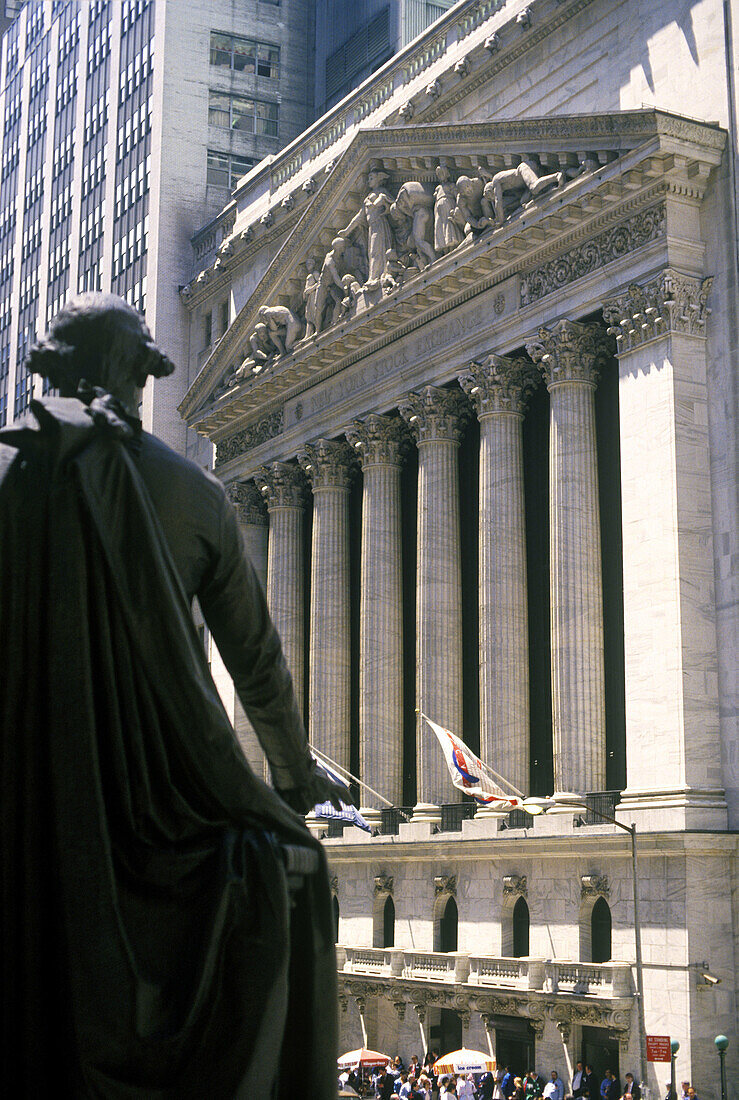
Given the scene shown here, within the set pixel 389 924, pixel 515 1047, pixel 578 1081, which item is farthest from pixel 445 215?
pixel 578 1081

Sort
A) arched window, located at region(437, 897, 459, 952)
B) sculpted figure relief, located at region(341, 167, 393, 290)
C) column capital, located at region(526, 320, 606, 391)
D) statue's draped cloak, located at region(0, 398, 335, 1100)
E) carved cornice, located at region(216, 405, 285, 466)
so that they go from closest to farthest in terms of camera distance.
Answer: statue's draped cloak, located at region(0, 398, 335, 1100), column capital, located at region(526, 320, 606, 391), arched window, located at region(437, 897, 459, 952), sculpted figure relief, located at region(341, 167, 393, 290), carved cornice, located at region(216, 405, 285, 466)

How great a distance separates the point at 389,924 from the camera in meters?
49.2

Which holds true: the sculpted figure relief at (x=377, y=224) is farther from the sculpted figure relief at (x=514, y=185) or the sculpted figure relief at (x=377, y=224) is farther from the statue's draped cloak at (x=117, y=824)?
the statue's draped cloak at (x=117, y=824)

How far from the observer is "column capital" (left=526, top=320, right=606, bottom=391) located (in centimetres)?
4388

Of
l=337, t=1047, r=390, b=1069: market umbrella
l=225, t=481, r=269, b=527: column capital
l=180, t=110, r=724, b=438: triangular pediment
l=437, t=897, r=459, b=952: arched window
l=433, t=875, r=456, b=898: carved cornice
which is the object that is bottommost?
l=337, t=1047, r=390, b=1069: market umbrella

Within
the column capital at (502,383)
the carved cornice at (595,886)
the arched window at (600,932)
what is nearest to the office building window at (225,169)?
the column capital at (502,383)

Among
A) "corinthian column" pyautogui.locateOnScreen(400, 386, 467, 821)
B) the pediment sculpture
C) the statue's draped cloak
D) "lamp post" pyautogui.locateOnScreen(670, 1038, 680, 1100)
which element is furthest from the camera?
"corinthian column" pyautogui.locateOnScreen(400, 386, 467, 821)

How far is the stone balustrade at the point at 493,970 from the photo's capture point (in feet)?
123

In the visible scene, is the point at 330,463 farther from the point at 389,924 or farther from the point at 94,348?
the point at 94,348

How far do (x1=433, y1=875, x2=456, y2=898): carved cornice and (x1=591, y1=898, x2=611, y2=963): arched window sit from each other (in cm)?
635

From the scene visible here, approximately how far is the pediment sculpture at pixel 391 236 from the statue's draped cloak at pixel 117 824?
4007cm

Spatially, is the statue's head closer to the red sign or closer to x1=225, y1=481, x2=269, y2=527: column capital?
the red sign

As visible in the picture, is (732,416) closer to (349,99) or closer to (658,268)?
(658,268)

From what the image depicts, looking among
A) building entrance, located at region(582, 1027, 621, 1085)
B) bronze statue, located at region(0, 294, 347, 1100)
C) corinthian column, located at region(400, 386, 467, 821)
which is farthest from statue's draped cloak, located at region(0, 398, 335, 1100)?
corinthian column, located at region(400, 386, 467, 821)
